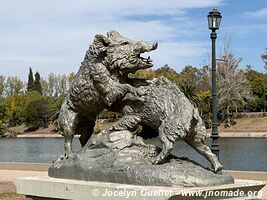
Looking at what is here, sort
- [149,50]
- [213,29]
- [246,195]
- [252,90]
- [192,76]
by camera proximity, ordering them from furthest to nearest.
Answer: [192,76] < [252,90] < [213,29] < [149,50] < [246,195]

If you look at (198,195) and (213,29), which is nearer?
(198,195)

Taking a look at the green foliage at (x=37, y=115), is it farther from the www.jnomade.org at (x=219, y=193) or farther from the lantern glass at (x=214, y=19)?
the www.jnomade.org at (x=219, y=193)

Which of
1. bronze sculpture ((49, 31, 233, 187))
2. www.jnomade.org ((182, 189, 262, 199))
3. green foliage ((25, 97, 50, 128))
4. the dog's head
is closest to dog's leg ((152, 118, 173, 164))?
bronze sculpture ((49, 31, 233, 187))

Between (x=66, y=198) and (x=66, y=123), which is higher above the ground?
(x=66, y=123)

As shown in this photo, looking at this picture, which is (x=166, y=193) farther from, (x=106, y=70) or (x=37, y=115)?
(x=37, y=115)

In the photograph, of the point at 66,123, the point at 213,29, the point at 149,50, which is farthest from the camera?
the point at 213,29

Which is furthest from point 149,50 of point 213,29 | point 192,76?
point 192,76

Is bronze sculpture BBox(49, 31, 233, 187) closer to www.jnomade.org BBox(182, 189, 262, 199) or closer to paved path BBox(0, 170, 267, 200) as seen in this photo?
www.jnomade.org BBox(182, 189, 262, 199)

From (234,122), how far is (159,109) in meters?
46.1

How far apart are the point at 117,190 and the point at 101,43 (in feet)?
5.66

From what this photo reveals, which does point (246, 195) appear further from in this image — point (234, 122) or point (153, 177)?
point (234, 122)

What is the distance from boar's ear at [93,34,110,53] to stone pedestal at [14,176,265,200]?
1.45 m

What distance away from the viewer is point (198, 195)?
444 centimetres

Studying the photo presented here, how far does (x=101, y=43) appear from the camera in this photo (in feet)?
18.2
